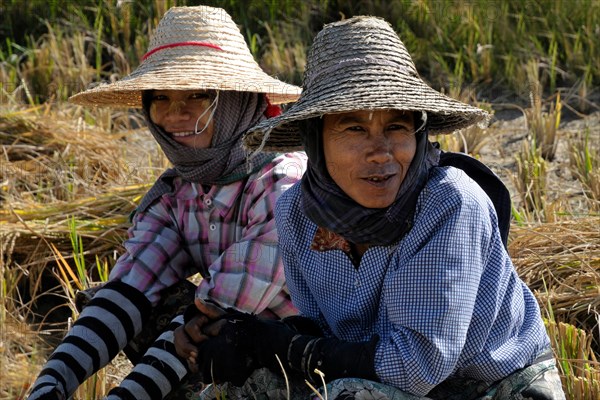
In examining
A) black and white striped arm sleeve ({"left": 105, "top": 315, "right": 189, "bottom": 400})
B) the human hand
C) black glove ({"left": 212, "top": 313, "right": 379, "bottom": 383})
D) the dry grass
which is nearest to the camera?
black glove ({"left": 212, "top": 313, "right": 379, "bottom": 383})

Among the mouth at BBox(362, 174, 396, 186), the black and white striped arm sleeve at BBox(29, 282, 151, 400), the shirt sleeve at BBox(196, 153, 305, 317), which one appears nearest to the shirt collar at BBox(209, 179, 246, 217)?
the shirt sleeve at BBox(196, 153, 305, 317)

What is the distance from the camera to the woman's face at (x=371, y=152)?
2674mm

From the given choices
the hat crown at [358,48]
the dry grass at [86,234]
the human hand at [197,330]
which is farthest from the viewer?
the dry grass at [86,234]

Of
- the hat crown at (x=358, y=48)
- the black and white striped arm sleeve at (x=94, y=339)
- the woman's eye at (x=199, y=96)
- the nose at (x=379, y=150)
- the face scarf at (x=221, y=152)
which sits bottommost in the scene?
the black and white striped arm sleeve at (x=94, y=339)

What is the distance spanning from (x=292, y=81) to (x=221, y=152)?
306 cm

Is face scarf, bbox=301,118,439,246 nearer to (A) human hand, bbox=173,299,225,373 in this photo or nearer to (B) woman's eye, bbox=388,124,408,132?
(B) woman's eye, bbox=388,124,408,132

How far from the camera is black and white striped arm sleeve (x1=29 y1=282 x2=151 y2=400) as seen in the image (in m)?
3.23

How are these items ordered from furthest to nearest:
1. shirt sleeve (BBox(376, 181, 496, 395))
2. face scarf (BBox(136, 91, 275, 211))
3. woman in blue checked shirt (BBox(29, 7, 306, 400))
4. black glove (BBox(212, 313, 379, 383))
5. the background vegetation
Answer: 1. the background vegetation
2. face scarf (BBox(136, 91, 275, 211))
3. woman in blue checked shirt (BBox(29, 7, 306, 400))
4. black glove (BBox(212, 313, 379, 383))
5. shirt sleeve (BBox(376, 181, 496, 395))

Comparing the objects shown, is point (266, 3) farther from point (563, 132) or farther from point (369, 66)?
point (369, 66)

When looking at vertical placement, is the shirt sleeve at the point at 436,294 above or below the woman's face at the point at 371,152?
below

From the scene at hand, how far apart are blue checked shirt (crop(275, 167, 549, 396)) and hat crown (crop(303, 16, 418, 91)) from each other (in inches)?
12.1

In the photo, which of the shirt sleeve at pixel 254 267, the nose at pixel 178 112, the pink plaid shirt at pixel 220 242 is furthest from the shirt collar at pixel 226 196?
the nose at pixel 178 112

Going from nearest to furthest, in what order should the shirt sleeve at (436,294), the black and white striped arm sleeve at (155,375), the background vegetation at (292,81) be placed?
the shirt sleeve at (436,294) → the black and white striped arm sleeve at (155,375) → the background vegetation at (292,81)

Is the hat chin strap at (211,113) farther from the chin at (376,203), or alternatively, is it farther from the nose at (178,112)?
the chin at (376,203)
